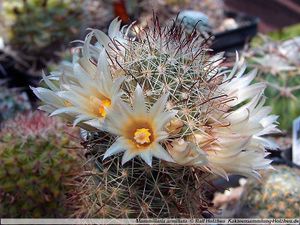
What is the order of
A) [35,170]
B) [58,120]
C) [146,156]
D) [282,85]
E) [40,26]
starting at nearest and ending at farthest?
1. [146,156]
2. [35,170]
3. [58,120]
4. [282,85]
5. [40,26]

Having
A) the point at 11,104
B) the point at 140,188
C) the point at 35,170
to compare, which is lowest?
the point at 11,104

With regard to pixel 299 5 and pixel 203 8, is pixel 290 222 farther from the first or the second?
pixel 299 5

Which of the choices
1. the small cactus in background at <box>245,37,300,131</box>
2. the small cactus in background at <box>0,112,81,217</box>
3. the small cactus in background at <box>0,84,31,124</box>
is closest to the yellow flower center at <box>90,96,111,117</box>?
the small cactus in background at <box>0,112,81,217</box>

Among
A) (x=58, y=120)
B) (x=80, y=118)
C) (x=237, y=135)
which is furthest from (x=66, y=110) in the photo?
(x=58, y=120)

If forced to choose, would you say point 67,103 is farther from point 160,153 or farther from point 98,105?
point 160,153

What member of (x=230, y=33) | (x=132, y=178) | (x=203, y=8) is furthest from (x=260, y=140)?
(x=203, y=8)

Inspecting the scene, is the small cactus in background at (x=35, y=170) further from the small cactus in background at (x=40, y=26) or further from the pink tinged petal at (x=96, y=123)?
the small cactus in background at (x=40, y=26)

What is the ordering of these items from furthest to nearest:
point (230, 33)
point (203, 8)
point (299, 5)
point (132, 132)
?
point (299, 5), point (203, 8), point (230, 33), point (132, 132)
